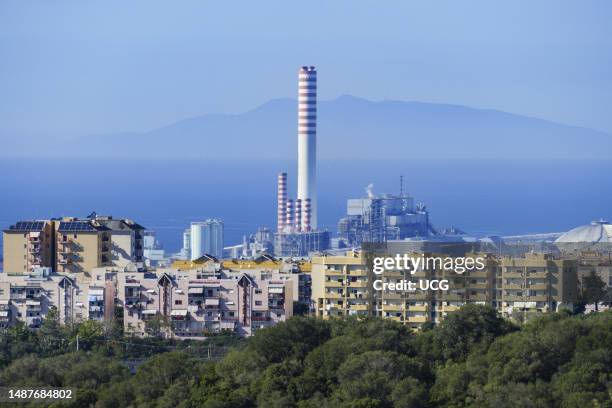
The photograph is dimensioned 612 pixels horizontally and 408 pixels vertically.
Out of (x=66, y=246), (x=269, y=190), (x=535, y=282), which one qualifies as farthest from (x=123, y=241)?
(x=269, y=190)

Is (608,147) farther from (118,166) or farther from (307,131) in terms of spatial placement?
(307,131)

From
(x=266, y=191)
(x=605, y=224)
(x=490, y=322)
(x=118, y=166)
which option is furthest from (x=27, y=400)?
(x=118, y=166)

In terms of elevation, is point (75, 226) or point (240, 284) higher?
point (75, 226)

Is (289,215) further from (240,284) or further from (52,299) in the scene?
(240,284)

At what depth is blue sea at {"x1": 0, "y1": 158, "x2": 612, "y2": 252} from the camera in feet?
305

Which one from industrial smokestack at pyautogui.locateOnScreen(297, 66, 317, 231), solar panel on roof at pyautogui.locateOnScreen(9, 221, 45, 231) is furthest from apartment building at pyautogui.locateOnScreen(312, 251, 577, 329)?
industrial smokestack at pyautogui.locateOnScreen(297, 66, 317, 231)

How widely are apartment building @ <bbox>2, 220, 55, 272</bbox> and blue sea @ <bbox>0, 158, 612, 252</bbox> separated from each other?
38881mm

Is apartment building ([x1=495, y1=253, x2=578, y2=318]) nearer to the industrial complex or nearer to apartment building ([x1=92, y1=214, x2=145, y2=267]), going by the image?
the industrial complex

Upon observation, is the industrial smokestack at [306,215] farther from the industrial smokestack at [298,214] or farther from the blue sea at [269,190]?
the blue sea at [269,190]

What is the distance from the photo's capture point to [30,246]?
3484 centimetres

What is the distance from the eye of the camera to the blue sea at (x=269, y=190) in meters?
92.9

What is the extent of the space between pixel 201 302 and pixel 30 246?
5.00m

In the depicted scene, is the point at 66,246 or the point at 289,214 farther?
the point at 289,214

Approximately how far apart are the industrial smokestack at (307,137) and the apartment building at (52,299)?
47849 millimetres
